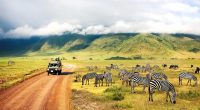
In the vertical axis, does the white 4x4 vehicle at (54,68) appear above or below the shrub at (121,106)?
above

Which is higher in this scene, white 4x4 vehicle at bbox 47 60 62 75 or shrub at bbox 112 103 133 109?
white 4x4 vehicle at bbox 47 60 62 75

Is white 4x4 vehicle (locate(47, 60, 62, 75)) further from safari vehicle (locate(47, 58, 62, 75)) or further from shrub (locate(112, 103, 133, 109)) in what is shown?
shrub (locate(112, 103, 133, 109))

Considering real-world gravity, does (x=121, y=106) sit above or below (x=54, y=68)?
below

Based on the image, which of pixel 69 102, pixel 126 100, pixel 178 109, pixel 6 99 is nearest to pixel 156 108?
pixel 178 109

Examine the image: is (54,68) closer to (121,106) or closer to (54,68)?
(54,68)

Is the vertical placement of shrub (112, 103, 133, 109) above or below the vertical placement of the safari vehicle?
below

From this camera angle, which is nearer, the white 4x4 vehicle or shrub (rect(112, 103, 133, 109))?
shrub (rect(112, 103, 133, 109))

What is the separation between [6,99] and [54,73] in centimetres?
4279

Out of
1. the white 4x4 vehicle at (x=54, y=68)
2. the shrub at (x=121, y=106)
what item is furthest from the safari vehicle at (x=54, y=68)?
A: the shrub at (x=121, y=106)

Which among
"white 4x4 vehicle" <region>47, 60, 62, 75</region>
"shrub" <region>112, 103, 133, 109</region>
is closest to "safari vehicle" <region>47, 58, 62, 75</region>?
"white 4x4 vehicle" <region>47, 60, 62, 75</region>

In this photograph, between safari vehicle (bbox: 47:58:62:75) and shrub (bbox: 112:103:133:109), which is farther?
safari vehicle (bbox: 47:58:62:75)

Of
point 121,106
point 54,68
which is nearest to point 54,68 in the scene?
point 54,68

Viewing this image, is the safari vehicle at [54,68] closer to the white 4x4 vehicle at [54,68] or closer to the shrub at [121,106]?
the white 4x4 vehicle at [54,68]

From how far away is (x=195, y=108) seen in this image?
3216 cm
